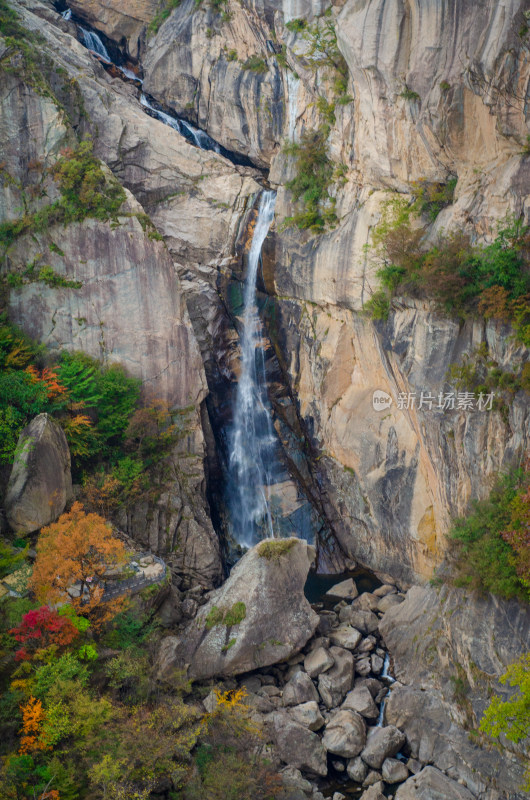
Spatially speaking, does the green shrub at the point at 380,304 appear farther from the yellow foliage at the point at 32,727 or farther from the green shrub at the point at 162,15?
the green shrub at the point at 162,15

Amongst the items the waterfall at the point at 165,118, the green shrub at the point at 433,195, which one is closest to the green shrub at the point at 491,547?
the green shrub at the point at 433,195

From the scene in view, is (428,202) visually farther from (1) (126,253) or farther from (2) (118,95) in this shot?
(2) (118,95)

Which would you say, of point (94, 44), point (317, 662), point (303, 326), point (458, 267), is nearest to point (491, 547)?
point (317, 662)

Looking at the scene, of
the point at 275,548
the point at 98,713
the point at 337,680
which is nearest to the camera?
the point at 98,713

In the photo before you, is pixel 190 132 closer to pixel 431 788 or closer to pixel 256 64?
pixel 256 64

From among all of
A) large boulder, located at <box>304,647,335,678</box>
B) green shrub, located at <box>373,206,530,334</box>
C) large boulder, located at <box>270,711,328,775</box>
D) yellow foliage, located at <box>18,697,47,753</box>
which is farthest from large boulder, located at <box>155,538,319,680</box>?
green shrub, located at <box>373,206,530,334</box>
